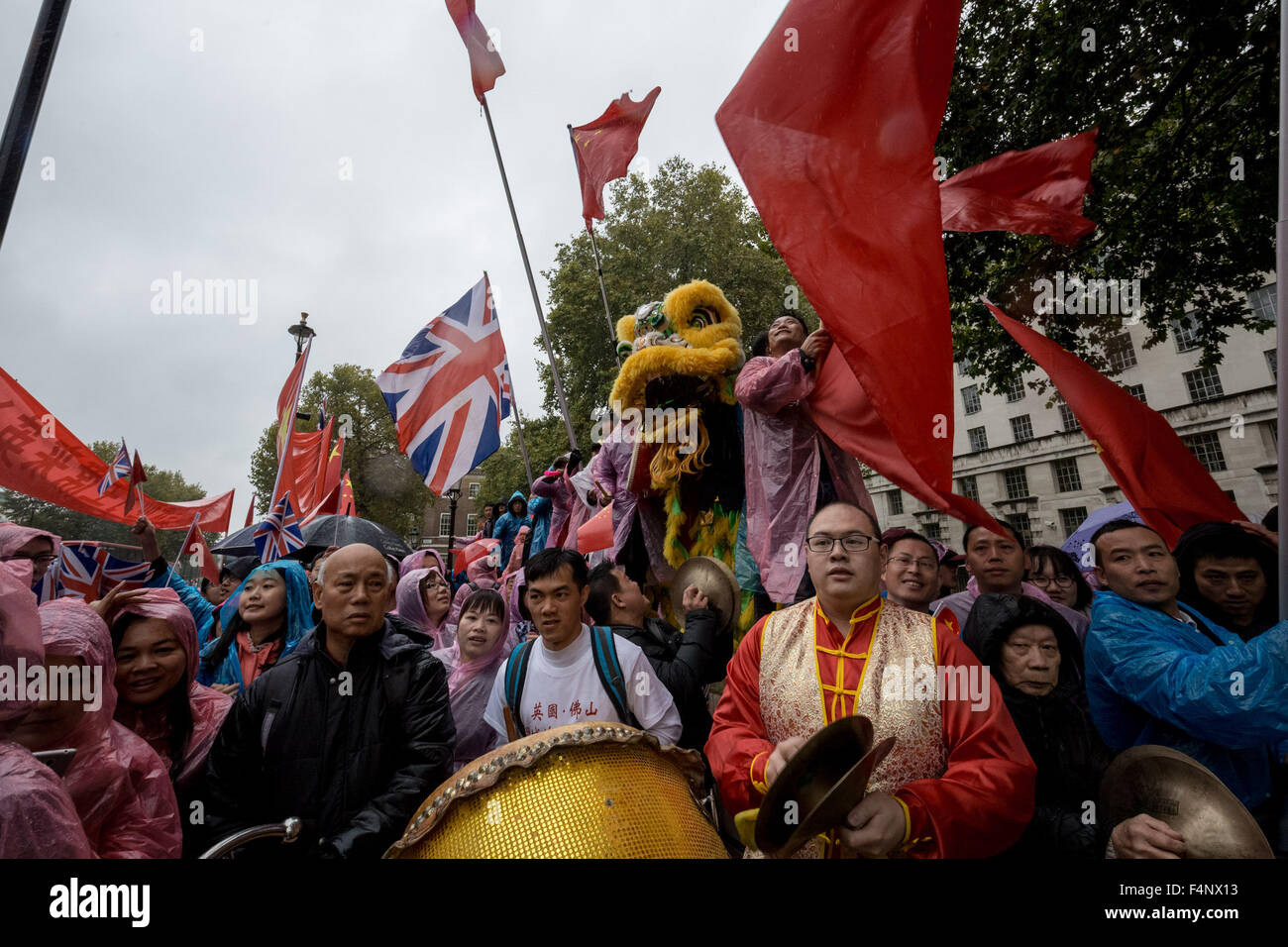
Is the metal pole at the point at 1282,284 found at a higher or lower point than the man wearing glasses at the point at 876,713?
higher

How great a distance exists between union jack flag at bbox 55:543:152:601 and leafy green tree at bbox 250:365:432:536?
87.7 feet

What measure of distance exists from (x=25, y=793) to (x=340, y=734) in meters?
0.96

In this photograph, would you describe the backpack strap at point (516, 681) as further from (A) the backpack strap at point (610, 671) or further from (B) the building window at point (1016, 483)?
(B) the building window at point (1016, 483)

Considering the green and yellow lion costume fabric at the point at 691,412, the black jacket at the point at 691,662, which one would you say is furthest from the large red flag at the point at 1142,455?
the black jacket at the point at 691,662

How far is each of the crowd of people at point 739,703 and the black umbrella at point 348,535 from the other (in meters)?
2.72

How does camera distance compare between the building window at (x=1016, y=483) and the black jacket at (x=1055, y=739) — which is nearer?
the black jacket at (x=1055, y=739)

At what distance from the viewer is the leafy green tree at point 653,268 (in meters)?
17.4

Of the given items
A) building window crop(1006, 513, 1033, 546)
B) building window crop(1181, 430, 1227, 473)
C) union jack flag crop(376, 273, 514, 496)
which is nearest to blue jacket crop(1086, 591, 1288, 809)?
union jack flag crop(376, 273, 514, 496)

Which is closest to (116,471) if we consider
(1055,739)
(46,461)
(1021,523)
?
(46,461)

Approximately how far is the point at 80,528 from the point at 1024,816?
45832 millimetres

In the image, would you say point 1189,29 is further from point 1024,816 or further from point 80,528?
point 80,528
